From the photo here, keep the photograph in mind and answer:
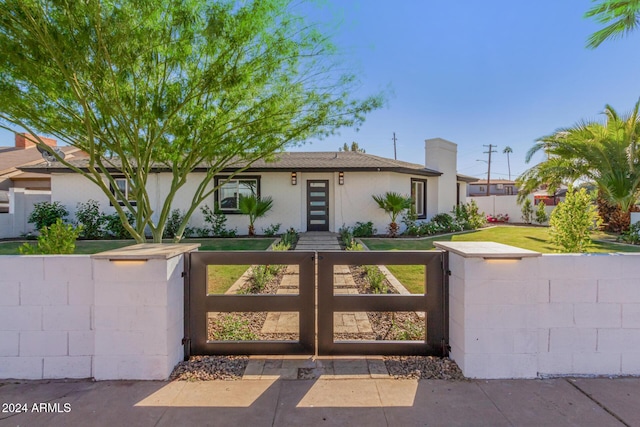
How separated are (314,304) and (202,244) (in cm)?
820

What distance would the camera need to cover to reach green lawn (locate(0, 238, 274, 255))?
9.41m

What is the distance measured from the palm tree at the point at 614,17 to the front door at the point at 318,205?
29.1 ft

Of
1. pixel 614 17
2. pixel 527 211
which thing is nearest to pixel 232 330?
pixel 614 17

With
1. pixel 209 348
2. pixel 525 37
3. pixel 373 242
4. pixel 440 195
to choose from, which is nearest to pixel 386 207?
pixel 373 242

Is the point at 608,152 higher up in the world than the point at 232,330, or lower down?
higher up

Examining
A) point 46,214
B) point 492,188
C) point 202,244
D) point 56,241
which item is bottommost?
point 202,244

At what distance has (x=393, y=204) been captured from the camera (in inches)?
462

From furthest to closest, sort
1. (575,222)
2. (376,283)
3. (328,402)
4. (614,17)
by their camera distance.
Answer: (376,283)
(575,222)
(614,17)
(328,402)

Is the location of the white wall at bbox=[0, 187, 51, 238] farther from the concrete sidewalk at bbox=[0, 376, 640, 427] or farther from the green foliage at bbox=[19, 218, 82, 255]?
the concrete sidewalk at bbox=[0, 376, 640, 427]

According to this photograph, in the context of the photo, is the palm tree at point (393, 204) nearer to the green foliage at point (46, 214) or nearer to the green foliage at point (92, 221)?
the green foliage at point (92, 221)

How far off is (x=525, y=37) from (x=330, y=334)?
973 centimetres

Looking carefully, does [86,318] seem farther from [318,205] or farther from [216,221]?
[318,205]

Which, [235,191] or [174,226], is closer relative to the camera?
[174,226]

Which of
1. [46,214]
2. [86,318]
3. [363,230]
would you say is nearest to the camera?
[86,318]
